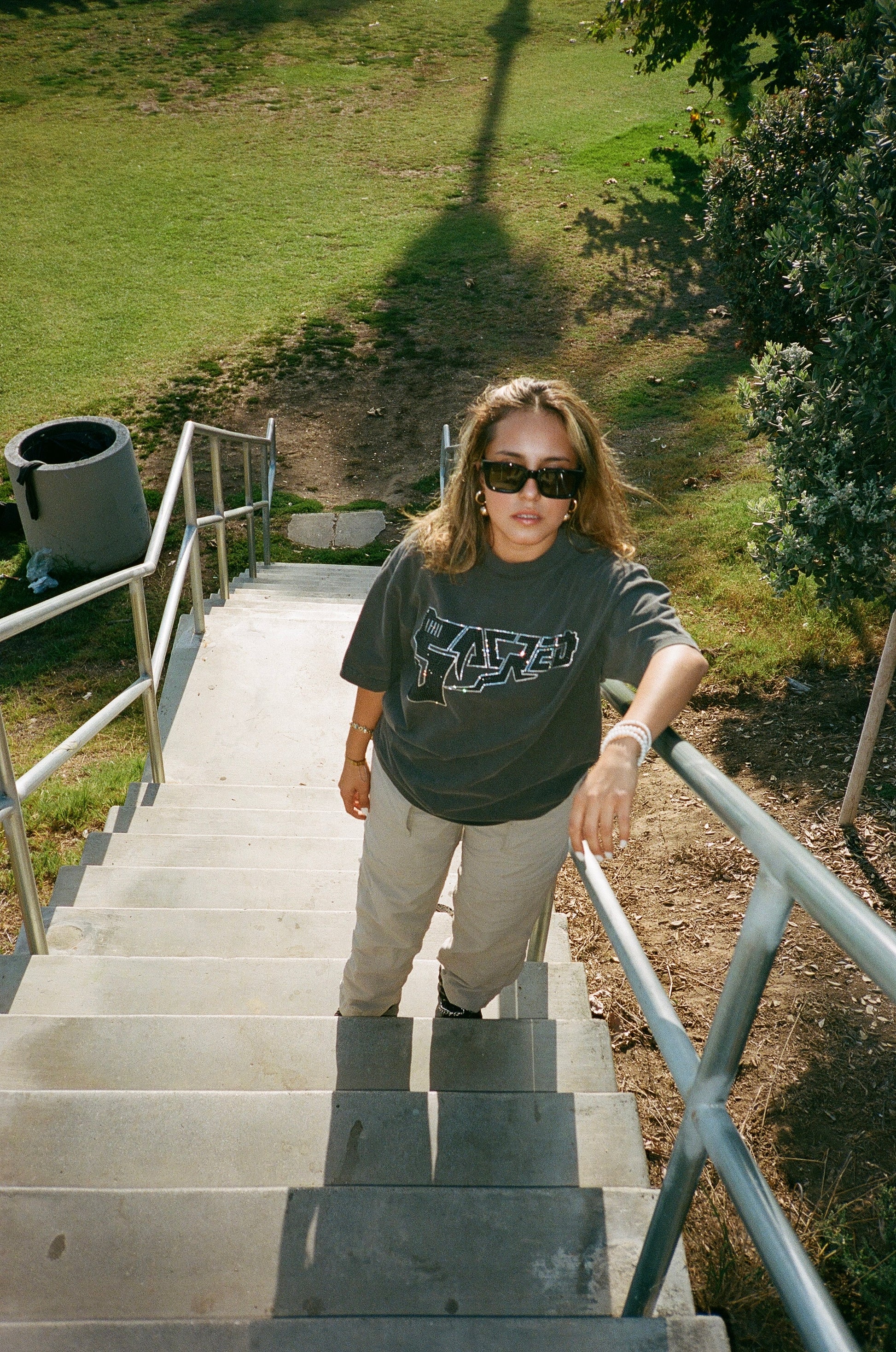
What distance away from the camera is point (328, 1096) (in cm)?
201

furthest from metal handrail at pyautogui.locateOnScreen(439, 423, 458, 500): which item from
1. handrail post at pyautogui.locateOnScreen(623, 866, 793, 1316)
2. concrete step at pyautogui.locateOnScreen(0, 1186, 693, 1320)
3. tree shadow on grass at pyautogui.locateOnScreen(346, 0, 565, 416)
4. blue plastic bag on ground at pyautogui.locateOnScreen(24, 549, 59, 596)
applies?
handrail post at pyautogui.locateOnScreen(623, 866, 793, 1316)

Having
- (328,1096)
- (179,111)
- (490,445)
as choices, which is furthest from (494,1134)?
(179,111)

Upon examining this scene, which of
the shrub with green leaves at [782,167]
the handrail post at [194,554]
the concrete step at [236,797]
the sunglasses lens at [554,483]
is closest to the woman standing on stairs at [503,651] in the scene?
the sunglasses lens at [554,483]

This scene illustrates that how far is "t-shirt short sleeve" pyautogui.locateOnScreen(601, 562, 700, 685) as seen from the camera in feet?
5.59

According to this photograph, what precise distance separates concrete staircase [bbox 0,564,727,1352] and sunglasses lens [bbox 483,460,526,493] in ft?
4.00

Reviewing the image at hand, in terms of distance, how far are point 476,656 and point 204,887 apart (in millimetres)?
1637

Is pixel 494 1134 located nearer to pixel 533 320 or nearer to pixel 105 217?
pixel 533 320

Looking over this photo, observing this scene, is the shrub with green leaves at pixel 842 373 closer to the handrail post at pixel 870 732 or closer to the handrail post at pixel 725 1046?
the handrail post at pixel 870 732

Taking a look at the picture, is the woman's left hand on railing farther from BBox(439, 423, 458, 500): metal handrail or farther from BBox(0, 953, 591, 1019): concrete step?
BBox(439, 423, 458, 500): metal handrail

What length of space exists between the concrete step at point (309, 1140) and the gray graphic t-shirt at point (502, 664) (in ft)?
1.98

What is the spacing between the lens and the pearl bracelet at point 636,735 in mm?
1533

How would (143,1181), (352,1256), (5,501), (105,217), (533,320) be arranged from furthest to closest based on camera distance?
(105,217), (533,320), (5,501), (143,1181), (352,1256)

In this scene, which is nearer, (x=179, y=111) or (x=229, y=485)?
(x=229, y=485)

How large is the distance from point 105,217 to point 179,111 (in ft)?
16.9
